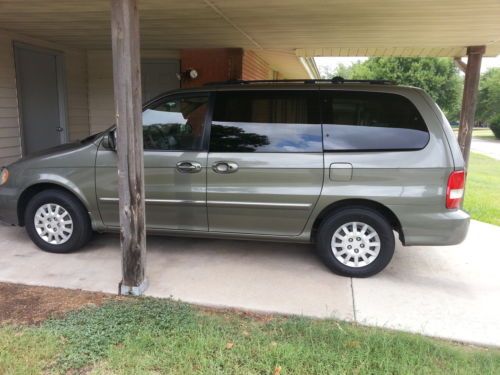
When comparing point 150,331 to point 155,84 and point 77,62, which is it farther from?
point 77,62

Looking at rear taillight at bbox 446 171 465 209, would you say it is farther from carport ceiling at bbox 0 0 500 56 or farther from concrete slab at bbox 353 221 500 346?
carport ceiling at bbox 0 0 500 56

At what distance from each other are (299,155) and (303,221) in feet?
2.16

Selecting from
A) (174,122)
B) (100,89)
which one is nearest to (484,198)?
(174,122)

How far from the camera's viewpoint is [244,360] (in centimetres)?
294

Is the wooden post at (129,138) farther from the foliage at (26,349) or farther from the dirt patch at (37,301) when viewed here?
the foliage at (26,349)

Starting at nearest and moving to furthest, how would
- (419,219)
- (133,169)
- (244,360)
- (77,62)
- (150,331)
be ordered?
A: (244,360) < (150,331) < (133,169) < (419,219) < (77,62)

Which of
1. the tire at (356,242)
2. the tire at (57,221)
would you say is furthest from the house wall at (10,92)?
the tire at (356,242)

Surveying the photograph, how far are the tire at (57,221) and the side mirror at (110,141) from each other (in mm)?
723

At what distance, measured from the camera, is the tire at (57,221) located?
475 centimetres

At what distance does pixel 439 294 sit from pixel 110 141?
353 centimetres

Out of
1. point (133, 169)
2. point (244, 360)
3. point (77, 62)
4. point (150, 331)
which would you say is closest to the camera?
point (244, 360)

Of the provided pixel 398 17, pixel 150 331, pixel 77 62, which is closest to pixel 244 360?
pixel 150 331

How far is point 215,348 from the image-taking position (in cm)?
306

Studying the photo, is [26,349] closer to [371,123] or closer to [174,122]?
[174,122]
